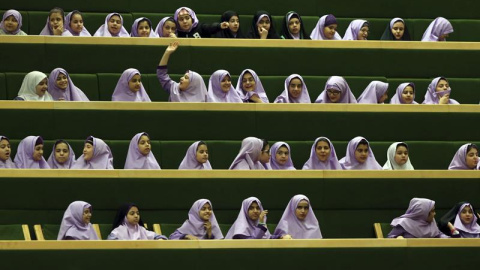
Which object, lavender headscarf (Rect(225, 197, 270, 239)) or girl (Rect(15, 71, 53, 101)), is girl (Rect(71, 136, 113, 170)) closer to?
girl (Rect(15, 71, 53, 101))

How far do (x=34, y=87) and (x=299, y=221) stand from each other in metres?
2.19

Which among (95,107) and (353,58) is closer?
(95,107)

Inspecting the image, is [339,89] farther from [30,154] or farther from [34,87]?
[30,154]

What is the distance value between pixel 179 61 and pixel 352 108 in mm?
1390

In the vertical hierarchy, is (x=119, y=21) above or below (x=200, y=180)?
above

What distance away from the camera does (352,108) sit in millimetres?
9891

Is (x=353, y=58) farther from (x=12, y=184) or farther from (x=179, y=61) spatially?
(x=12, y=184)

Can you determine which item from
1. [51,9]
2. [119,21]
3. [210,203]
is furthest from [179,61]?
[210,203]

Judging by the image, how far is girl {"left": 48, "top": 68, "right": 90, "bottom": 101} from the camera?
9.80 metres

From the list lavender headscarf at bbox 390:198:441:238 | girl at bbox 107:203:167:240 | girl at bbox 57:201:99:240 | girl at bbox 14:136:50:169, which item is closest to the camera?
girl at bbox 57:201:99:240

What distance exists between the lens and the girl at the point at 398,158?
372 inches

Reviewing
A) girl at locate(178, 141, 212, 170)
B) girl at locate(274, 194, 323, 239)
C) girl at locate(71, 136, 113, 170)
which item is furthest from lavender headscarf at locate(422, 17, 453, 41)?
girl at locate(71, 136, 113, 170)

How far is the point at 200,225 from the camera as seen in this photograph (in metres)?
8.62

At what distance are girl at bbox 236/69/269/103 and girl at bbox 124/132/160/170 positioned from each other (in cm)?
101
